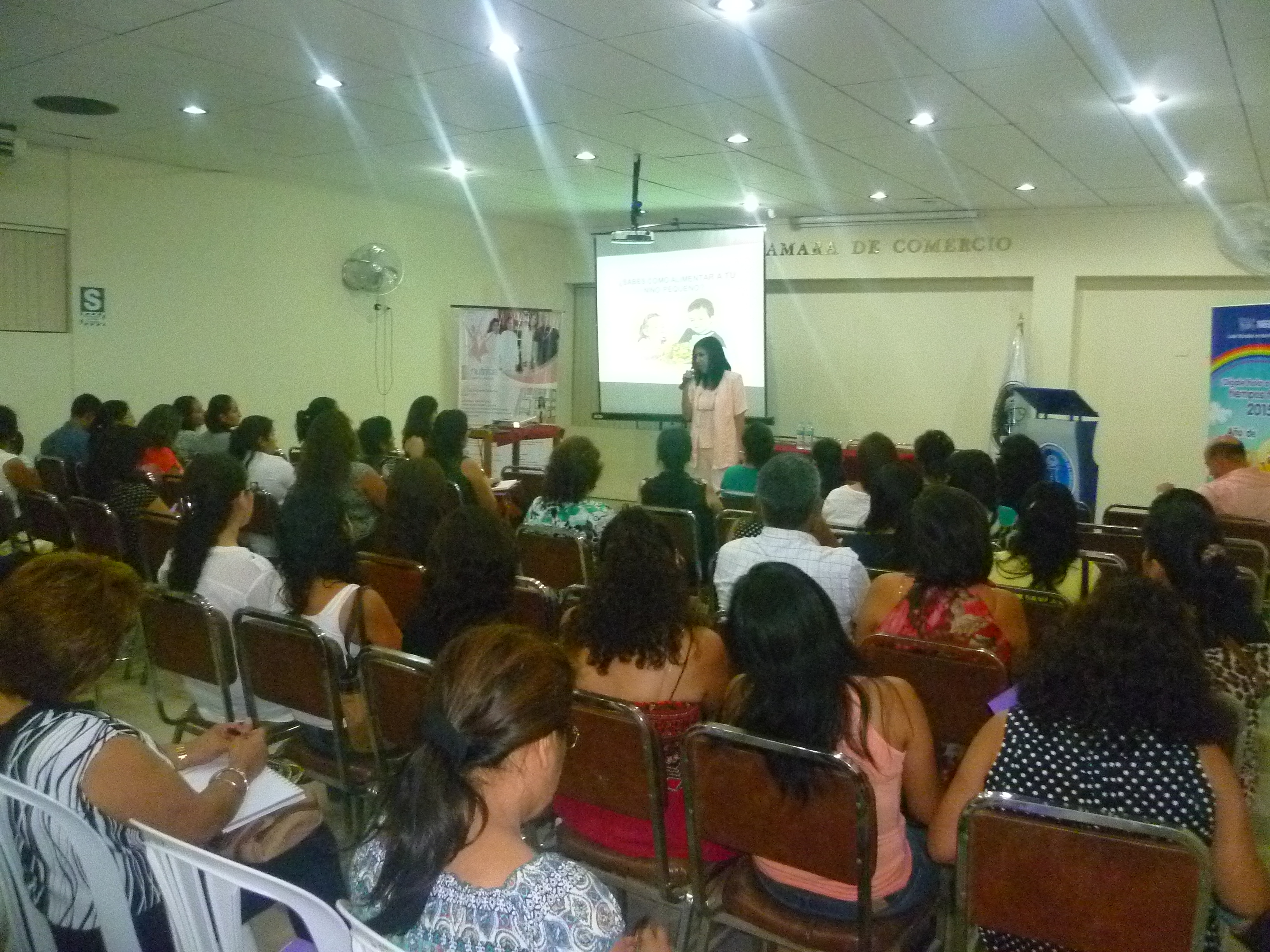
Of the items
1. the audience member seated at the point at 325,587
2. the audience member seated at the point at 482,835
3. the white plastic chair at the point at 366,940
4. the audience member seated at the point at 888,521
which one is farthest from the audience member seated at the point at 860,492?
the white plastic chair at the point at 366,940

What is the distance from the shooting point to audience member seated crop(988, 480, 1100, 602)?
130 inches

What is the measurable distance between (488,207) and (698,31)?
5.59 m

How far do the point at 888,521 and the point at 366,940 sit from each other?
3.18m

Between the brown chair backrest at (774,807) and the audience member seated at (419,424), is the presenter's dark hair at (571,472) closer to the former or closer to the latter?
the audience member seated at (419,424)

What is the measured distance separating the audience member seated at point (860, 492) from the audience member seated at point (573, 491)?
112cm

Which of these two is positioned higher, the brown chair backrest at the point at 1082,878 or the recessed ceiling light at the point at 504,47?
the recessed ceiling light at the point at 504,47

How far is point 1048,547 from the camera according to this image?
10.8ft

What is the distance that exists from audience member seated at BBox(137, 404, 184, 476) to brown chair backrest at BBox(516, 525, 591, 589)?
101 inches

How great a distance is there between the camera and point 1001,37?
3.89 meters

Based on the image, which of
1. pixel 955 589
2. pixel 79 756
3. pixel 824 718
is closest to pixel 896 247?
pixel 955 589

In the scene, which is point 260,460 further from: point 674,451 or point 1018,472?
point 1018,472

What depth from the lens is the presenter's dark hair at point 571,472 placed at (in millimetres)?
4293

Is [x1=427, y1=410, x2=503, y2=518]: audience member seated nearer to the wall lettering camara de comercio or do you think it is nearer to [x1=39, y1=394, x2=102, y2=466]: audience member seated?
[x1=39, y1=394, x2=102, y2=466]: audience member seated

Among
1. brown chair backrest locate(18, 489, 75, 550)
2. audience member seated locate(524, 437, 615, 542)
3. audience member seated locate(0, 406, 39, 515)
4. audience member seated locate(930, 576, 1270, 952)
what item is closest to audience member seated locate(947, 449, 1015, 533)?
audience member seated locate(524, 437, 615, 542)
